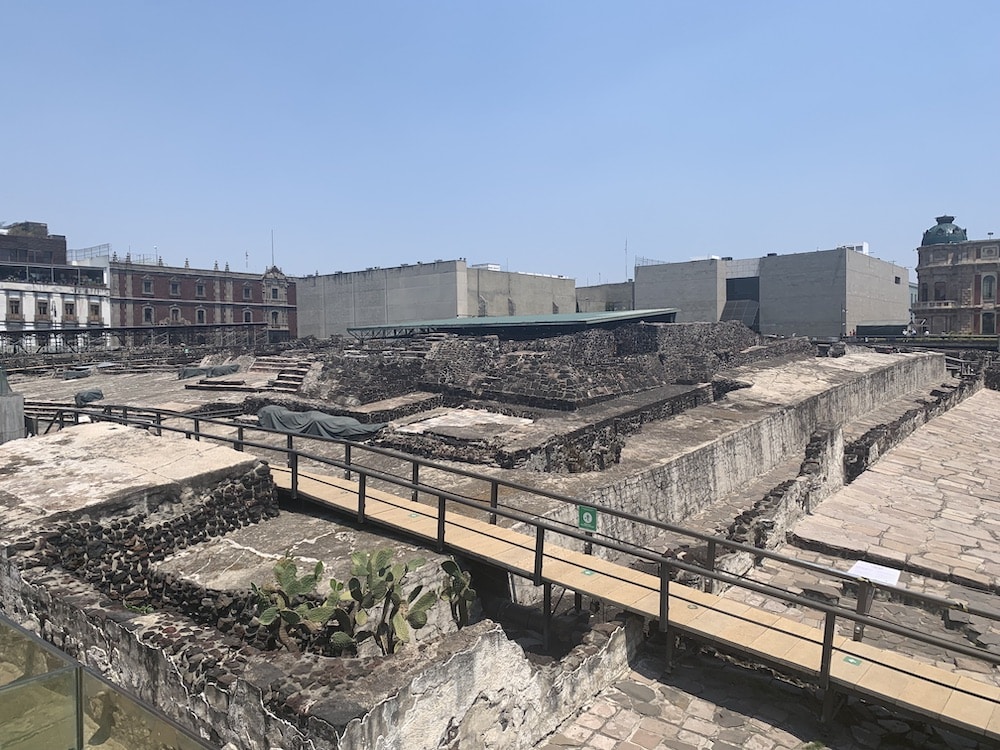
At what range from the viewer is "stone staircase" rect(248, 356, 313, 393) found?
22484 millimetres

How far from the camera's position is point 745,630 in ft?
19.0

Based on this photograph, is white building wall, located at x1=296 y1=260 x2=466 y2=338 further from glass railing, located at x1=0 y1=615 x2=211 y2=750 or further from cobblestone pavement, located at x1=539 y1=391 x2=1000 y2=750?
glass railing, located at x1=0 y1=615 x2=211 y2=750

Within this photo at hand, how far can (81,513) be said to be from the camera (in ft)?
23.5

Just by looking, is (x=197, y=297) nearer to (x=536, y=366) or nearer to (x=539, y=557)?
(x=536, y=366)

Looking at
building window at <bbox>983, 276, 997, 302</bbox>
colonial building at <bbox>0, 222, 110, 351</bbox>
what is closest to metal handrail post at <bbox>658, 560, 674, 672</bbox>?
colonial building at <bbox>0, 222, 110, 351</bbox>

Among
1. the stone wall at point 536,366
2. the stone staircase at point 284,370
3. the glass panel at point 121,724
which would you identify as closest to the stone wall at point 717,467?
the stone wall at point 536,366

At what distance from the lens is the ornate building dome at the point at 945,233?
191ft

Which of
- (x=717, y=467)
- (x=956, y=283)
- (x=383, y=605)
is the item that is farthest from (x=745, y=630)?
(x=956, y=283)

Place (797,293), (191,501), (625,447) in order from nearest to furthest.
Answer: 1. (191,501)
2. (625,447)
3. (797,293)

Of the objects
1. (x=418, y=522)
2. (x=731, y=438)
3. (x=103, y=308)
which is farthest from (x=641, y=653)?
(x=103, y=308)

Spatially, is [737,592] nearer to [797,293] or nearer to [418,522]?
[418,522]

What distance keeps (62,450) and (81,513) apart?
2385mm

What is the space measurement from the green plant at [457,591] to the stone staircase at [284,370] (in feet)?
50.7

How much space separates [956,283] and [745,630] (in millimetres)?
63466
